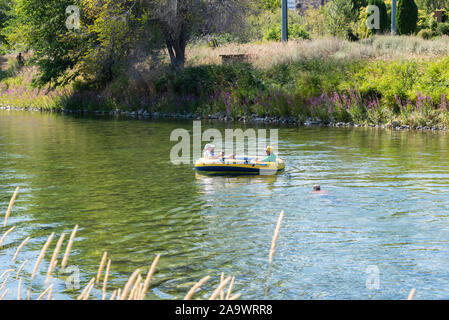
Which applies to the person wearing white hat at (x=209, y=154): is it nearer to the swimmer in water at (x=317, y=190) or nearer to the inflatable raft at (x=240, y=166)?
the inflatable raft at (x=240, y=166)

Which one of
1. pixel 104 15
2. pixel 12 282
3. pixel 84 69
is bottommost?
pixel 12 282

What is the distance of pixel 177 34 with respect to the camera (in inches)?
1453

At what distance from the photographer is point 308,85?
1200 inches

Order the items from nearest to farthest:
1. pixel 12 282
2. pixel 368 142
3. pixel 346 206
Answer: pixel 12 282 < pixel 346 206 < pixel 368 142

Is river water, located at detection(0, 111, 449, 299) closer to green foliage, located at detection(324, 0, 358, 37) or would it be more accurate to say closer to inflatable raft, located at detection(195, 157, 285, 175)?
inflatable raft, located at detection(195, 157, 285, 175)

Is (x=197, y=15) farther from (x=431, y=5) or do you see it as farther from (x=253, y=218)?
(x=431, y=5)

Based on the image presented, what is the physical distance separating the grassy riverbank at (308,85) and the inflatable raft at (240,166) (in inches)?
460

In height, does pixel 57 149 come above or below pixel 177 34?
below

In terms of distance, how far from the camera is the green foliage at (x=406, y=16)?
45.2 metres

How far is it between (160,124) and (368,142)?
11.6 meters

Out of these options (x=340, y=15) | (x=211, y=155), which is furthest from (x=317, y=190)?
(x=340, y=15)

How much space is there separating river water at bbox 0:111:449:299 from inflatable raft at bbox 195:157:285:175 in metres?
0.34

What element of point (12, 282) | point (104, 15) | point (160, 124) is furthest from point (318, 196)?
point (104, 15)
